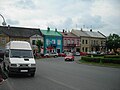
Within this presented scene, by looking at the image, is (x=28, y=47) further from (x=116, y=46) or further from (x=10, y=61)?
(x=116, y=46)

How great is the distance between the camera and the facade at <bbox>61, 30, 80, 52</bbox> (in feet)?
265

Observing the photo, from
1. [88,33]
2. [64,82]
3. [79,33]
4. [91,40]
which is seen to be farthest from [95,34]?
[64,82]

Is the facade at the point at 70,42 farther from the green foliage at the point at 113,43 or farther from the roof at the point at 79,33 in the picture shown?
the green foliage at the point at 113,43

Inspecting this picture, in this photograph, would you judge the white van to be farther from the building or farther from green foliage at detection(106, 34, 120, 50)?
green foliage at detection(106, 34, 120, 50)

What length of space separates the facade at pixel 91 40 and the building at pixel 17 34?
57.6 ft

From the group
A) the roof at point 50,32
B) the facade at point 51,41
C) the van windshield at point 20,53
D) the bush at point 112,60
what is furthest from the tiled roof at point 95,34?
the van windshield at point 20,53

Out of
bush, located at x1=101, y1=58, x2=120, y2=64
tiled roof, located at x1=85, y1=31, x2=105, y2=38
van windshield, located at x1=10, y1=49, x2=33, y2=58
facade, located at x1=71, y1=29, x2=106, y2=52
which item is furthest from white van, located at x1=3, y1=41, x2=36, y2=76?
tiled roof, located at x1=85, y1=31, x2=105, y2=38

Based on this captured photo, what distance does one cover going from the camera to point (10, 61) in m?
15.4

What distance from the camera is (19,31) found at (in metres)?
72.4

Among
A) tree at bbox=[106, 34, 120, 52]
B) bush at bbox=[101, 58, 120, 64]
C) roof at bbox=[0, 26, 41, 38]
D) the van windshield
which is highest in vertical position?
roof at bbox=[0, 26, 41, 38]

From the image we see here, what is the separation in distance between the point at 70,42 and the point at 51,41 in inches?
309

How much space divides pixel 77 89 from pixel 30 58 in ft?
20.8

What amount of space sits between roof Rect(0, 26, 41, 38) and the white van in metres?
52.8

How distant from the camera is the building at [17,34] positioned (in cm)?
6809
